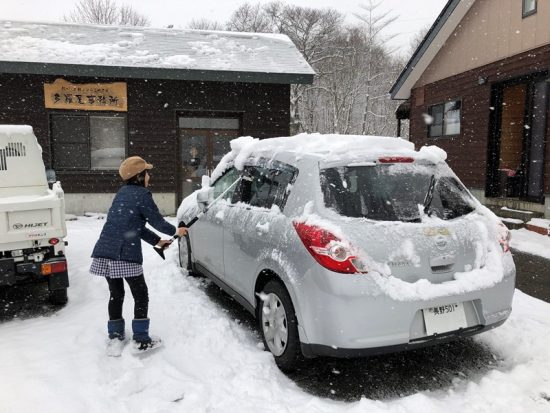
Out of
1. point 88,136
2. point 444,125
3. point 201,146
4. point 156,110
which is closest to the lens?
point 88,136

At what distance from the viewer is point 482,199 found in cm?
1215

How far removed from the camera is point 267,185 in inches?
156


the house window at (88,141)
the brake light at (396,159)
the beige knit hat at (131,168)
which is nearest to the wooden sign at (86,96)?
the house window at (88,141)

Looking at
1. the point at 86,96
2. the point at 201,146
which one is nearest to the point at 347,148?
the point at 201,146

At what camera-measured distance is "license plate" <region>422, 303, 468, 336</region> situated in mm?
3004

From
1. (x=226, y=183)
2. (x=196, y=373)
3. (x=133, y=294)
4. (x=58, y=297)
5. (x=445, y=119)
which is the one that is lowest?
(x=196, y=373)

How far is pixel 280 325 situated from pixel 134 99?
1019cm

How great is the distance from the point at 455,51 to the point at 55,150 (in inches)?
486

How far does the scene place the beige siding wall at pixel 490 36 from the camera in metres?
10.2

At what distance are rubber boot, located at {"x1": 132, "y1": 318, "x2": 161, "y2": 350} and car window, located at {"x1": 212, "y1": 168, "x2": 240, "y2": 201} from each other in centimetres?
155

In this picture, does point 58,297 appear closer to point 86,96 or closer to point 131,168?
point 131,168

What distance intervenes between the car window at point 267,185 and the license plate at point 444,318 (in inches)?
54.5

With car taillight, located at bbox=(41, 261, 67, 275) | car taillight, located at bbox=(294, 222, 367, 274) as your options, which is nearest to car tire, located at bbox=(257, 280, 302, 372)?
car taillight, located at bbox=(294, 222, 367, 274)

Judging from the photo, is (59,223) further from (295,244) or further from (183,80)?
(183,80)
